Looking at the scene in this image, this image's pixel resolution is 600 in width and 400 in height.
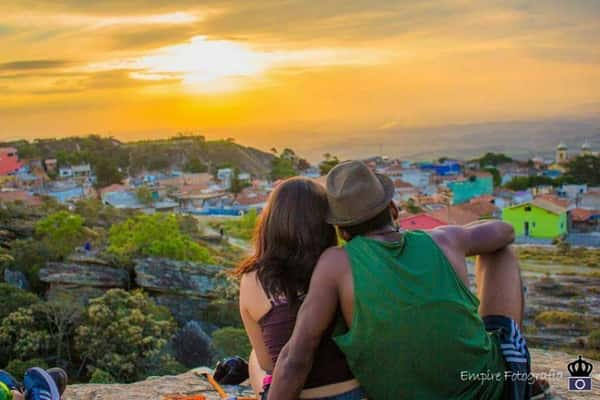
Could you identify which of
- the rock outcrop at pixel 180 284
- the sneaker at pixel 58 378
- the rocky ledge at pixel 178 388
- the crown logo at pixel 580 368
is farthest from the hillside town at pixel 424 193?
the sneaker at pixel 58 378

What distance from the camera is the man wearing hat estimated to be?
64.2 inches

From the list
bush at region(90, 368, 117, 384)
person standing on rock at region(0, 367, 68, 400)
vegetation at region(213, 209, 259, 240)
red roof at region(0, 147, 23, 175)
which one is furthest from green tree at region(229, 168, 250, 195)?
person standing on rock at region(0, 367, 68, 400)

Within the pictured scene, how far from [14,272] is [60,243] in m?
1.42

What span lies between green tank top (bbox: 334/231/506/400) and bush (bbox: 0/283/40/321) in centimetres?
941

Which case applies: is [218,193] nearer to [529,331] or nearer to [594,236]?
[594,236]

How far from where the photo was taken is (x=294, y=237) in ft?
6.17

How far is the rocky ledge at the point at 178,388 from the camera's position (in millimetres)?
2855

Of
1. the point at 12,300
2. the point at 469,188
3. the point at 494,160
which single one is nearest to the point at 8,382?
the point at 12,300

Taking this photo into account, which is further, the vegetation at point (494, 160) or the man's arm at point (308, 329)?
the vegetation at point (494, 160)

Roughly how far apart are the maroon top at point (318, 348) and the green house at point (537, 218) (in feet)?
71.6

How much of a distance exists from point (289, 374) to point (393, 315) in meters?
0.31

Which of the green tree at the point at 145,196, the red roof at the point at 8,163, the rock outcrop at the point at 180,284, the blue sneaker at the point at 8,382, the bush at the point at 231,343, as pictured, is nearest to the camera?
the blue sneaker at the point at 8,382

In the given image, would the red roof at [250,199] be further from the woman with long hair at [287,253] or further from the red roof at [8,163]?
the woman with long hair at [287,253]

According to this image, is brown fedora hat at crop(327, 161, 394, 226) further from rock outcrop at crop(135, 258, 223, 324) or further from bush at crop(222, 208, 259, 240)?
bush at crop(222, 208, 259, 240)
